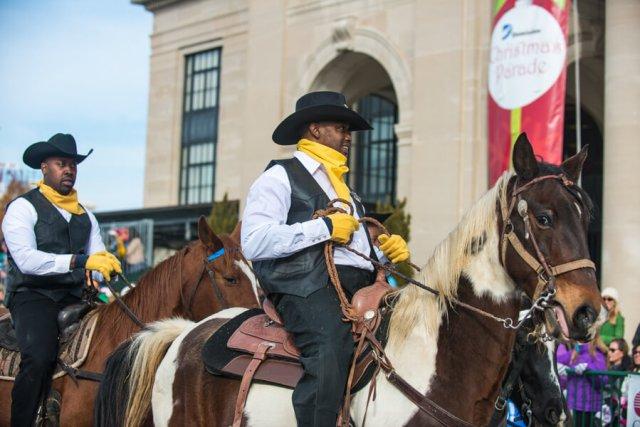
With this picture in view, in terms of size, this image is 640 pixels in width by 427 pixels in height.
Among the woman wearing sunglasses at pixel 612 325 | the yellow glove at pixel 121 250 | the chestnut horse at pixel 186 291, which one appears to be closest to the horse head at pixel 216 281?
the chestnut horse at pixel 186 291

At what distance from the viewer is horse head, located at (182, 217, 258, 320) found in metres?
7.41

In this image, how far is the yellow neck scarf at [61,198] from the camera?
723 centimetres

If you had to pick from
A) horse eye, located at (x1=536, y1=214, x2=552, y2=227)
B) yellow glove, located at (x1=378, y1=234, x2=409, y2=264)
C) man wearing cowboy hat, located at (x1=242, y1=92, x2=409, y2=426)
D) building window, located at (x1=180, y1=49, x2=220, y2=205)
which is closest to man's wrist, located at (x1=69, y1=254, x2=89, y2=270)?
man wearing cowboy hat, located at (x1=242, y1=92, x2=409, y2=426)

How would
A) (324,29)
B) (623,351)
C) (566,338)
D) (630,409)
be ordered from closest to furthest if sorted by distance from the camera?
(566,338) → (630,409) → (623,351) → (324,29)

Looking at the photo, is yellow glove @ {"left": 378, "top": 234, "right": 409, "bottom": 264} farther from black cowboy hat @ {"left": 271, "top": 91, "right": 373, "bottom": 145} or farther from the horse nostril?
the horse nostril

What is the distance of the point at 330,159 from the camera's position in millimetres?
5086

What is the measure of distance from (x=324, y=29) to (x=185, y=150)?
10482mm

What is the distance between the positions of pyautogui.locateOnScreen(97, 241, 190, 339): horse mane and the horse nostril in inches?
156

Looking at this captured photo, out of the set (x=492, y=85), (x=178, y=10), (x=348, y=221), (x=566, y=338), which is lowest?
(x=566, y=338)

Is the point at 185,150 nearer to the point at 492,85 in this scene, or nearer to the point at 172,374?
the point at 492,85

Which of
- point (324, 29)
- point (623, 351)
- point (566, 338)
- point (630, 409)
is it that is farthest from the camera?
point (324, 29)

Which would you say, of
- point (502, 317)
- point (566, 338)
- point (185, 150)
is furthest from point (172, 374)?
point (185, 150)

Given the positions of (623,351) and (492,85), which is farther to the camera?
(492,85)

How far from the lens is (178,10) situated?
34.2 meters
